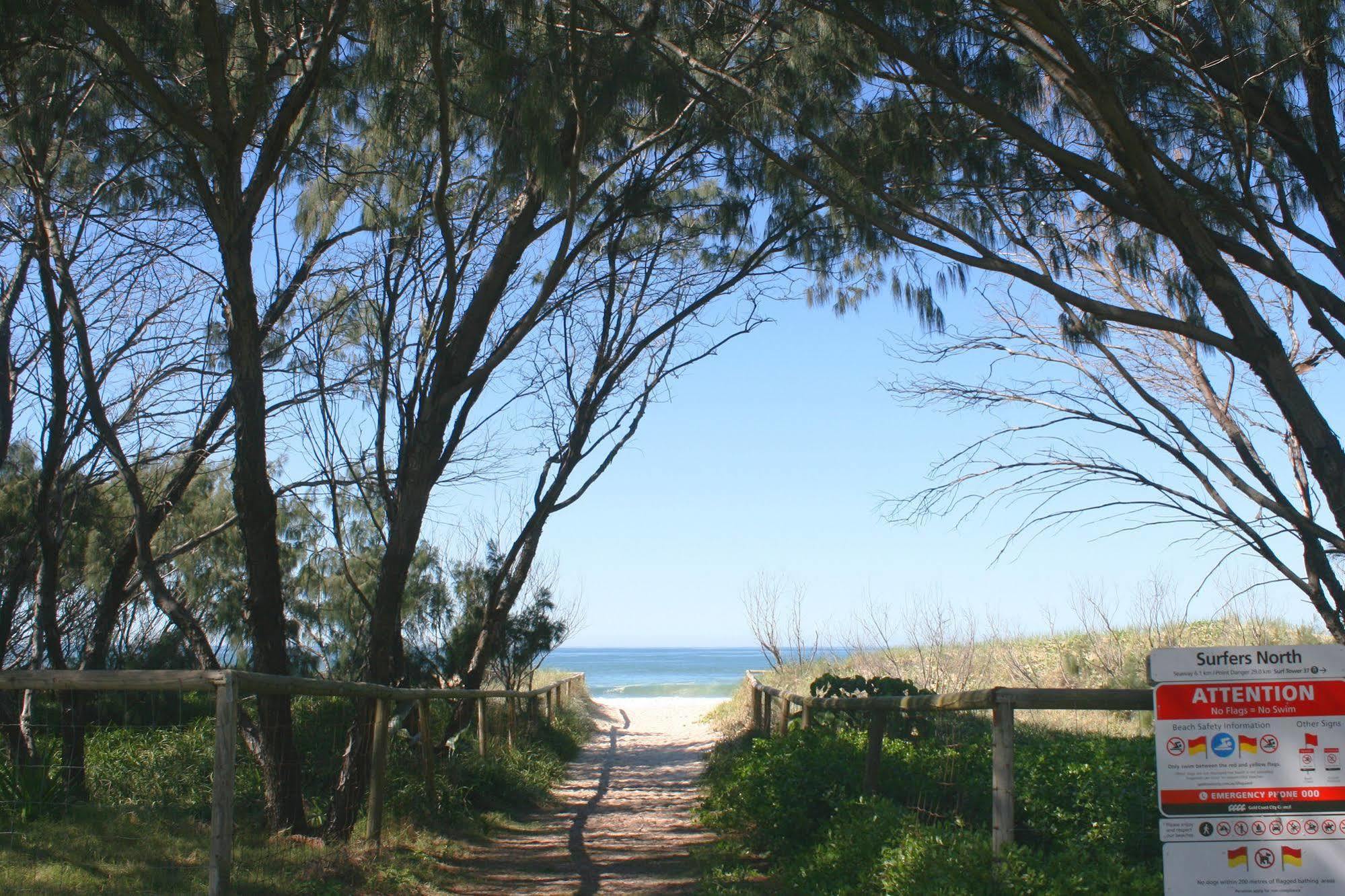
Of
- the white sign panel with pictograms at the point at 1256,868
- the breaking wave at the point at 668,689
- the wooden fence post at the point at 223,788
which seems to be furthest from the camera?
the breaking wave at the point at 668,689

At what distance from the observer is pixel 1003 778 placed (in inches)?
180

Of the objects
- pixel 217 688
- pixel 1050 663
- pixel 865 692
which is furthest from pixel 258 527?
pixel 1050 663

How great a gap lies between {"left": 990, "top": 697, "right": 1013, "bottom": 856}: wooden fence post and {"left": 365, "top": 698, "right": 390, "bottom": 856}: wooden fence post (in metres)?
3.97

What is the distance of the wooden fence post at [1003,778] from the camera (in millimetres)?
4562

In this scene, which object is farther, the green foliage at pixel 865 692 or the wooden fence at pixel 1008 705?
the green foliage at pixel 865 692

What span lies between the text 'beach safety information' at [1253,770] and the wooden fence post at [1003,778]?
Result: 1.29 m

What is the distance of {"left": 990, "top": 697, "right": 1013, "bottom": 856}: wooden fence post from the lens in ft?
15.0

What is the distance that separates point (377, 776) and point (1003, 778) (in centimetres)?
408

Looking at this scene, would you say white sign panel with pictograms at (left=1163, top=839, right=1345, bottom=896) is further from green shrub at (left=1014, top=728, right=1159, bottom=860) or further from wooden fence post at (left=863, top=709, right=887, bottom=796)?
wooden fence post at (left=863, top=709, right=887, bottom=796)

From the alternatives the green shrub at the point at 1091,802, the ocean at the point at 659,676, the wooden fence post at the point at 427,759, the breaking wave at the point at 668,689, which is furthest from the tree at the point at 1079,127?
the breaking wave at the point at 668,689

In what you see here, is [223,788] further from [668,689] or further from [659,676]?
[659,676]

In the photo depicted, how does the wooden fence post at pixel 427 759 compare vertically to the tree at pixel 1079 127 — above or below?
below

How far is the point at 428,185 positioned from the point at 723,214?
110 inches

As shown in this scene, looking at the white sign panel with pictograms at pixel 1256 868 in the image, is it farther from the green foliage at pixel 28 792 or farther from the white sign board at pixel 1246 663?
the green foliage at pixel 28 792
